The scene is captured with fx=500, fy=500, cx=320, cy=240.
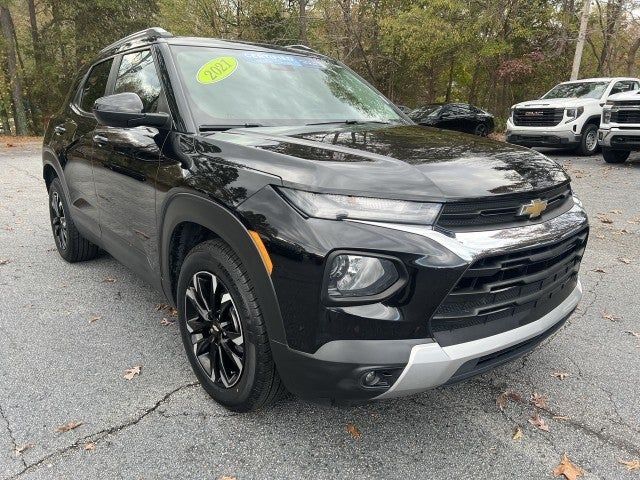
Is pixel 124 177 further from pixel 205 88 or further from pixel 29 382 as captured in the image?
pixel 29 382

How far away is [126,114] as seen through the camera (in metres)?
2.62

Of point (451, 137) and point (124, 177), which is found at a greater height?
point (451, 137)

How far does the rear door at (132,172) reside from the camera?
112 inches

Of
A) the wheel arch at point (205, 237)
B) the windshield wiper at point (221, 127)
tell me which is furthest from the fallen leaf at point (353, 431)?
the windshield wiper at point (221, 127)

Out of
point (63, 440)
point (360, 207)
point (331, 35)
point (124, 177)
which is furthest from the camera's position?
point (331, 35)

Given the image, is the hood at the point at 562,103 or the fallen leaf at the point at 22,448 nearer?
the fallen leaf at the point at 22,448

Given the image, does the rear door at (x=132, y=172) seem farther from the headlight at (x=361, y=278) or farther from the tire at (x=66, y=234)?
the headlight at (x=361, y=278)

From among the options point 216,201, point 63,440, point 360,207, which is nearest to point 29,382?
point 63,440

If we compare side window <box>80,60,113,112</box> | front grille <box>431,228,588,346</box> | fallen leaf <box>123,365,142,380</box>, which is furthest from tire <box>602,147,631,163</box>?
fallen leaf <box>123,365,142,380</box>

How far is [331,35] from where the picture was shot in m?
20.8

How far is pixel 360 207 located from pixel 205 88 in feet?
4.72

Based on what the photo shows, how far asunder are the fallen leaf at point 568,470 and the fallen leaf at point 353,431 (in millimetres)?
856

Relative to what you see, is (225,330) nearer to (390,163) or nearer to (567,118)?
(390,163)

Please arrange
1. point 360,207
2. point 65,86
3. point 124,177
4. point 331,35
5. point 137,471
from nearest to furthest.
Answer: point 360,207, point 137,471, point 124,177, point 331,35, point 65,86
